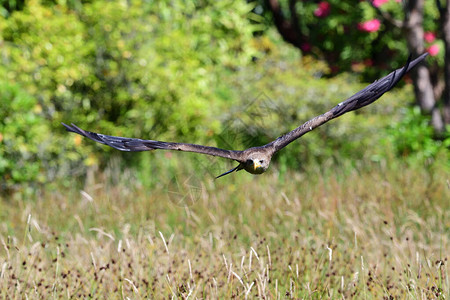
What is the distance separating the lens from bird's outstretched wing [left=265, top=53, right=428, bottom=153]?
2.51m

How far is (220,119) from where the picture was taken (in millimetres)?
7441

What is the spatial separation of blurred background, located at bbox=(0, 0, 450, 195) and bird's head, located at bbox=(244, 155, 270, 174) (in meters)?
2.94

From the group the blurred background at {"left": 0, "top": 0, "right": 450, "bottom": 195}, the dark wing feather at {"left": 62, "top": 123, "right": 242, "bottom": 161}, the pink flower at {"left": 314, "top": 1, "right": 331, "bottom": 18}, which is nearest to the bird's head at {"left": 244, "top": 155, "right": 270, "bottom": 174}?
the dark wing feather at {"left": 62, "top": 123, "right": 242, "bottom": 161}

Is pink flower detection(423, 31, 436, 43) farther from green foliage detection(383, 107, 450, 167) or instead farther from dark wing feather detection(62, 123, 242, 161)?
dark wing feather detection(62, 123, 242, 161)

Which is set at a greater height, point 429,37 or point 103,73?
point 103,73

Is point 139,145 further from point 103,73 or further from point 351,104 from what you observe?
point 103,73

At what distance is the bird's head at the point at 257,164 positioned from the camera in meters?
2.54

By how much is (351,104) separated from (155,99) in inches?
179

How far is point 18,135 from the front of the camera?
6117 millimetres

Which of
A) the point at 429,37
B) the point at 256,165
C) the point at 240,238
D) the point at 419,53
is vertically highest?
the point at 256,165

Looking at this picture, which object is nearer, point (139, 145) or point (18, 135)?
point (139, 145)

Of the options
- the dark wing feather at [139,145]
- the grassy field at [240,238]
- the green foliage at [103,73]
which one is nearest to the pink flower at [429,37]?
the grassy field at [240,238]

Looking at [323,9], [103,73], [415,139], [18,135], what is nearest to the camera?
[18,135]

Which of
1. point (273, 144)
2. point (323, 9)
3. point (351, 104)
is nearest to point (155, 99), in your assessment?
point (273, 144)
